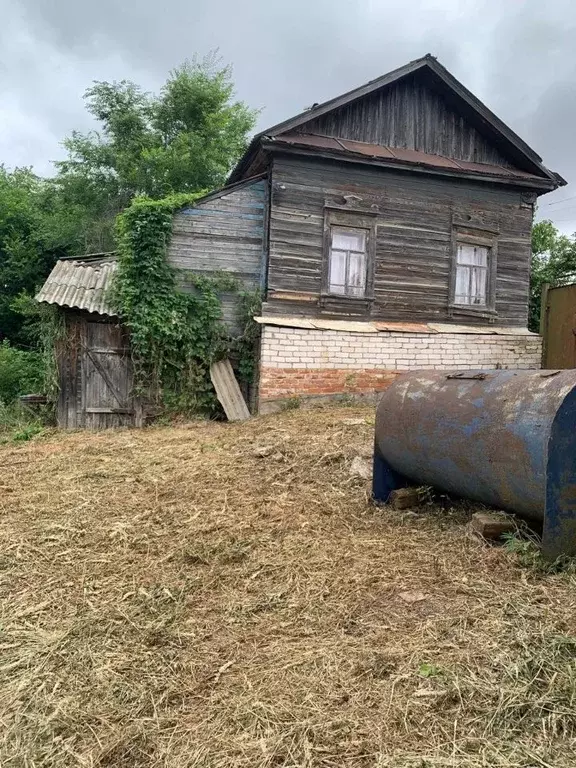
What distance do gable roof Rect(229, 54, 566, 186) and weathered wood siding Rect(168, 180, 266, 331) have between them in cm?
114

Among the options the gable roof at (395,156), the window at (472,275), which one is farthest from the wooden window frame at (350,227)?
the window at (472,275)

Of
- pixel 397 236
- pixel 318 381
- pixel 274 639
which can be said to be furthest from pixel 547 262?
pixel 274 639

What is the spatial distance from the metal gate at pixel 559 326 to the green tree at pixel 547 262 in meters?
3.29

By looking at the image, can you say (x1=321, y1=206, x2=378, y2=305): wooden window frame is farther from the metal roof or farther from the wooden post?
the wooden post

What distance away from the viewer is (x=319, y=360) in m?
10.2

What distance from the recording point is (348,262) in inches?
418

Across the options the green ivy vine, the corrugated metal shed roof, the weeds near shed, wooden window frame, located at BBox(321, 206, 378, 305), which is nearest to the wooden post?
wooden window frame, located at BBox(321, 206, 378, 305)

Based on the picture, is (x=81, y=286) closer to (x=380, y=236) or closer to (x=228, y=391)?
(x=228, y=391)

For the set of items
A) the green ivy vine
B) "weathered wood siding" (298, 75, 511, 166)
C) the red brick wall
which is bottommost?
the red brick wall

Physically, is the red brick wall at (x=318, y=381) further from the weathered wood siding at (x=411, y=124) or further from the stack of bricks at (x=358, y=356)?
the weathered wood siding at (x=411, y=124)

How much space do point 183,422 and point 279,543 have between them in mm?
5990

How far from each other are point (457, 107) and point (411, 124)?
1.11m

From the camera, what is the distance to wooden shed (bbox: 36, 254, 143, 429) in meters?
9.54

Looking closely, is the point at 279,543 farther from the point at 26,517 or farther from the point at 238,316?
the point at 238,316
